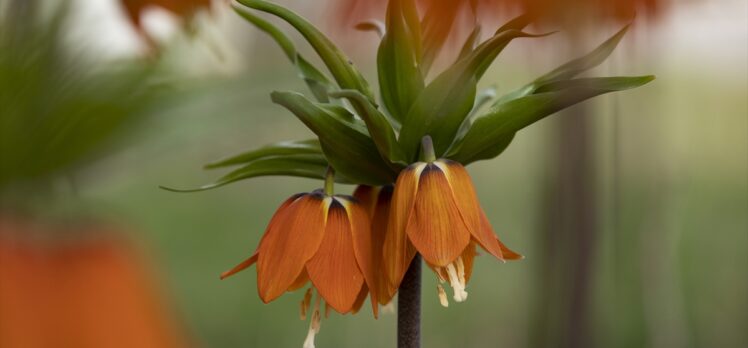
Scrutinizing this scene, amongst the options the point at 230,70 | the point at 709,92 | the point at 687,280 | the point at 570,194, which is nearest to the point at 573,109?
the point at 570,194

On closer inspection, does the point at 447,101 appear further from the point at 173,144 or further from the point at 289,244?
the point at 173,144

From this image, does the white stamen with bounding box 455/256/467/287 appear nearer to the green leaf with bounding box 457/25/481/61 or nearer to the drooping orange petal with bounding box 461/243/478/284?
the drooping orange petal with bounding box 461/243/478/284

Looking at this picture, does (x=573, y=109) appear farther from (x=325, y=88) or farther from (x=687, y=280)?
(x=687, y=280)

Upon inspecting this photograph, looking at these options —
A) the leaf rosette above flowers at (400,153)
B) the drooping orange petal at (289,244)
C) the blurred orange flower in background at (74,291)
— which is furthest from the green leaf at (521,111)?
the blurred orange flower in background at (74,291)

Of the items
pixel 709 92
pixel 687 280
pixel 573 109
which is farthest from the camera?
pixel 687 280

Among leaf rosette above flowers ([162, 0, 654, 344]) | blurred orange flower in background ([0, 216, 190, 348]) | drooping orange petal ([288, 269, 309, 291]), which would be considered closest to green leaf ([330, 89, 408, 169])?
leaf rosette above flowers ([162, 0, 654, 344])

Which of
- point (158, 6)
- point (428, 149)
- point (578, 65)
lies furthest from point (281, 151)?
point (158, 6)

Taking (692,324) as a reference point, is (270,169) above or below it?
above
